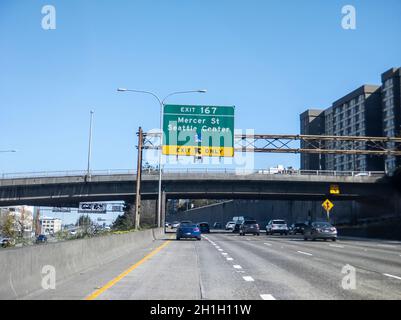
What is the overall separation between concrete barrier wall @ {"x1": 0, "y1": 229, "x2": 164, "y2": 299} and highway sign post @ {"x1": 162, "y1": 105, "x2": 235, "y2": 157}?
58.9 ft

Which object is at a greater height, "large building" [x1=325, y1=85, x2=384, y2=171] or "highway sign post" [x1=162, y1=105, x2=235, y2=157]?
"large building" [x1=325, y1=85, x2=384, y2=171]

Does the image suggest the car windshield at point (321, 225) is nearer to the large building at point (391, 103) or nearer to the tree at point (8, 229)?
the tree at point (8, 229)

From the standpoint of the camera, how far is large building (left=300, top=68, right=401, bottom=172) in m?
123

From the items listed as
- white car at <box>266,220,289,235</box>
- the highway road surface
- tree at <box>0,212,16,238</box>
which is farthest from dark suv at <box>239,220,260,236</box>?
tree at <box>0,212,16,238</box>

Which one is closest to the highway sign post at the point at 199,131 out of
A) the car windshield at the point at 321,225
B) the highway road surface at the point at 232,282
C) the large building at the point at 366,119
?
the car windshield at the point at 321,225

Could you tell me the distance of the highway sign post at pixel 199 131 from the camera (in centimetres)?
3912

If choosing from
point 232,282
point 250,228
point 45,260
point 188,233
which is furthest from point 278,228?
point 45,260

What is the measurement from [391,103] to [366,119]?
1130cm

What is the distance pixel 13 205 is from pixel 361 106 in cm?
10113

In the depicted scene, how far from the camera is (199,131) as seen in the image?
39250 mm

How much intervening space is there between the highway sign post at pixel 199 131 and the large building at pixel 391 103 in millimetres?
89303

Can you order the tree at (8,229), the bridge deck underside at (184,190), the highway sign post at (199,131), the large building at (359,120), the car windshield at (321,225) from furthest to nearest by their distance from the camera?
the large building at (359,120)
the bridge deck underside at (184,190)
the car windshield at (321,225)
the highway sign post at (199,131)
the tree at (8,229)

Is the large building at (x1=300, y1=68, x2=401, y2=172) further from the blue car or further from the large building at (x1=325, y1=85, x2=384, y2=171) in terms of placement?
the blue car
